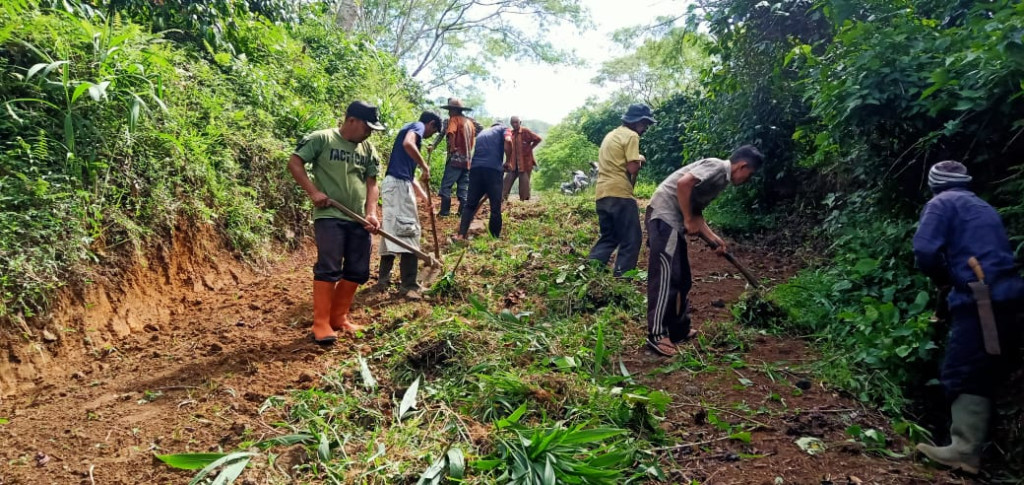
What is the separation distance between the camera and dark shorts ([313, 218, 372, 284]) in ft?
13.1

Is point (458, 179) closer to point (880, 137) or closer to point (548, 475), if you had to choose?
point (880, 137)

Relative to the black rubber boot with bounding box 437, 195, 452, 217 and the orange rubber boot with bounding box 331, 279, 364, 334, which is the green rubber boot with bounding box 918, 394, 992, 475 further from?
the black rubber boot with bounding box 437, 195, 452, 217

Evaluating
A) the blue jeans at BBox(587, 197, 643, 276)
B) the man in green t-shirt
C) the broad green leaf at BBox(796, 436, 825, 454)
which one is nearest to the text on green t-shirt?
the man in green t-shirt

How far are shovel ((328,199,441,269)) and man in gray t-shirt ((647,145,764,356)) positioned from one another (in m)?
1.94

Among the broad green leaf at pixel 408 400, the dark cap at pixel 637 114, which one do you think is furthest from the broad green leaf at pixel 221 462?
the dark cap at pixel 637 114

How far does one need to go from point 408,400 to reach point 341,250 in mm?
1388

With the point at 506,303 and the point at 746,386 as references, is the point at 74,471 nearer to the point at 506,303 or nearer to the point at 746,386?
the point at 506,303

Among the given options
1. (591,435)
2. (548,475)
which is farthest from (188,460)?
(591,435)

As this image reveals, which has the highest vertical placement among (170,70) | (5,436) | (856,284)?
(170,70)

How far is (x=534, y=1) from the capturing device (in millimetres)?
19391

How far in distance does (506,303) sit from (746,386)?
2.06 meters

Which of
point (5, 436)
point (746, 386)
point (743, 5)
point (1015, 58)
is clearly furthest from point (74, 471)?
point (743, 5)

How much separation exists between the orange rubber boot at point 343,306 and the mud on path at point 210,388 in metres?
0.18

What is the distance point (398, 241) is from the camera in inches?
185
